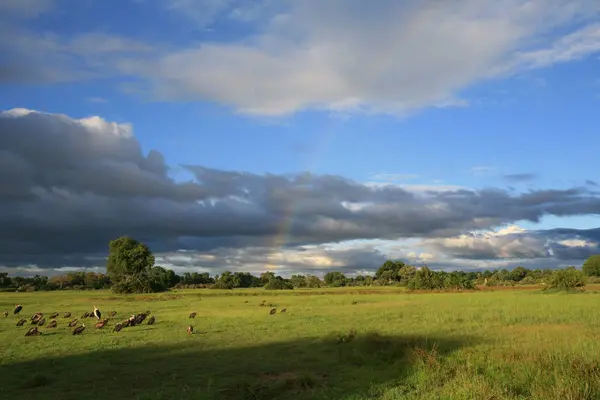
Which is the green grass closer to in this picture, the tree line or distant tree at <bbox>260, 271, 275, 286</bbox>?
the tree line

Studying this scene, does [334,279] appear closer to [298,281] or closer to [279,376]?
[298,281]

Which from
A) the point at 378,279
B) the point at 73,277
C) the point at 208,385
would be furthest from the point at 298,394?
the point at 73,277

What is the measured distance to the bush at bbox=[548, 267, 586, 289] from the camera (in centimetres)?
7494

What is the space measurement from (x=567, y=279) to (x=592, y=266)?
76998 mm

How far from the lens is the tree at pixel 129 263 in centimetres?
10474

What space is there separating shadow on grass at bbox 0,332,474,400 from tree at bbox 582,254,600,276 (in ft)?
436

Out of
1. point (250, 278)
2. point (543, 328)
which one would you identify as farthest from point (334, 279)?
point (543, 328)

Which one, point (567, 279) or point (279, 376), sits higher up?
point (567, 279)

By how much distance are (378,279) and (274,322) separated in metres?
123

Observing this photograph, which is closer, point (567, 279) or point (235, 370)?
point (235, 370)

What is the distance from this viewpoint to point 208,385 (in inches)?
655

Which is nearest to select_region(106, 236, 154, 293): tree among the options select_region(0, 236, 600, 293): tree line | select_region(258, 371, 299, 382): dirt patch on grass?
select_region(0, 236, 600, 293): tree line

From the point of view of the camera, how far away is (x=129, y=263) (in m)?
108

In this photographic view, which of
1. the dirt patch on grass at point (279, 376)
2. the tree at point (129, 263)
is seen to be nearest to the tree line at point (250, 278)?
the tree at point (129, 263)
